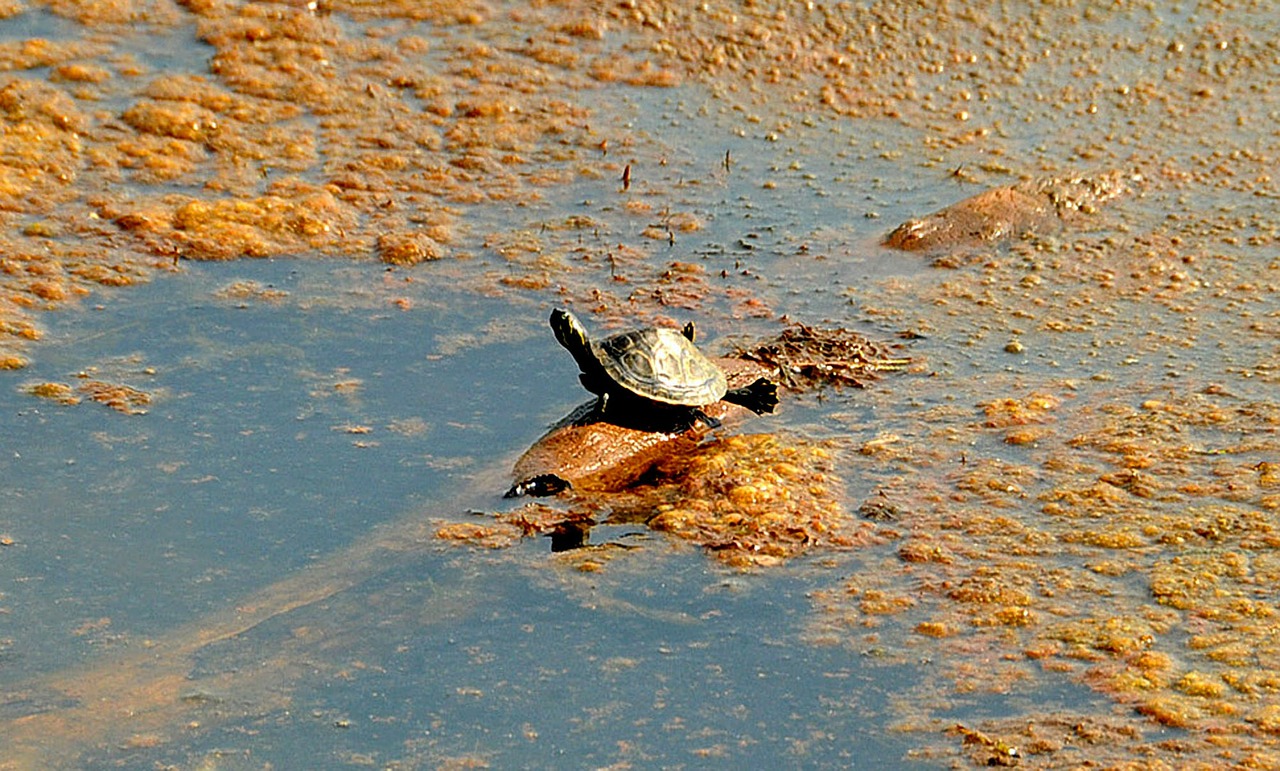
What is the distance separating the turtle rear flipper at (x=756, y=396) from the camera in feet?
19.4

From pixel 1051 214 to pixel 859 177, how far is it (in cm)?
101

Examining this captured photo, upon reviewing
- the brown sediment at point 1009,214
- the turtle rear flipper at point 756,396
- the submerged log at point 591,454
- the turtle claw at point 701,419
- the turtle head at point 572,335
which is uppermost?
the brown sediment at point 1009,214

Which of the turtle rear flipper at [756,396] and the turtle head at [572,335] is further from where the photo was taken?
the turtle rear flipper at [756,396]

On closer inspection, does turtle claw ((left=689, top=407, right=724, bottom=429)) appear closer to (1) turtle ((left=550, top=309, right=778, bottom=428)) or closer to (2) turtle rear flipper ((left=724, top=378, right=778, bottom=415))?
(1) turtle ((left=550, top=309, right=778, bottom=428))

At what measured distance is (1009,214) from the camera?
7.71m

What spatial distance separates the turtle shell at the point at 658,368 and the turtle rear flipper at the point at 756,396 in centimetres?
20

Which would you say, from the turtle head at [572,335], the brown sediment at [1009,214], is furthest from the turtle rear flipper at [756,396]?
the brown sediment at [1009,214]

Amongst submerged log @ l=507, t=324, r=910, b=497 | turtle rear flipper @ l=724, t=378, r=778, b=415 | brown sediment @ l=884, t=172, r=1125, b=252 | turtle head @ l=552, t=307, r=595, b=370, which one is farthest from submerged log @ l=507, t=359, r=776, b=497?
brown sediment @ l=884, t=172, r=1125, b=252

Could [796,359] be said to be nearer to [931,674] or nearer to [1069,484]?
[1069,484]

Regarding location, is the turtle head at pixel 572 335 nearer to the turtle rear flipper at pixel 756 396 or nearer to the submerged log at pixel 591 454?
the submerged log at pixel 591 454

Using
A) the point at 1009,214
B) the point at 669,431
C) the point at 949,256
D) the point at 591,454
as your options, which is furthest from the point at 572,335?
the point at 1009,214

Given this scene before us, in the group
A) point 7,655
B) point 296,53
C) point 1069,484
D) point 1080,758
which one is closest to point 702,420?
point 1069,484

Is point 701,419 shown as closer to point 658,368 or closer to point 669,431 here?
point 669,431

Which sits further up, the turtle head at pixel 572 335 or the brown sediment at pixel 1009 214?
the brown sediment at pixel 1009 214
